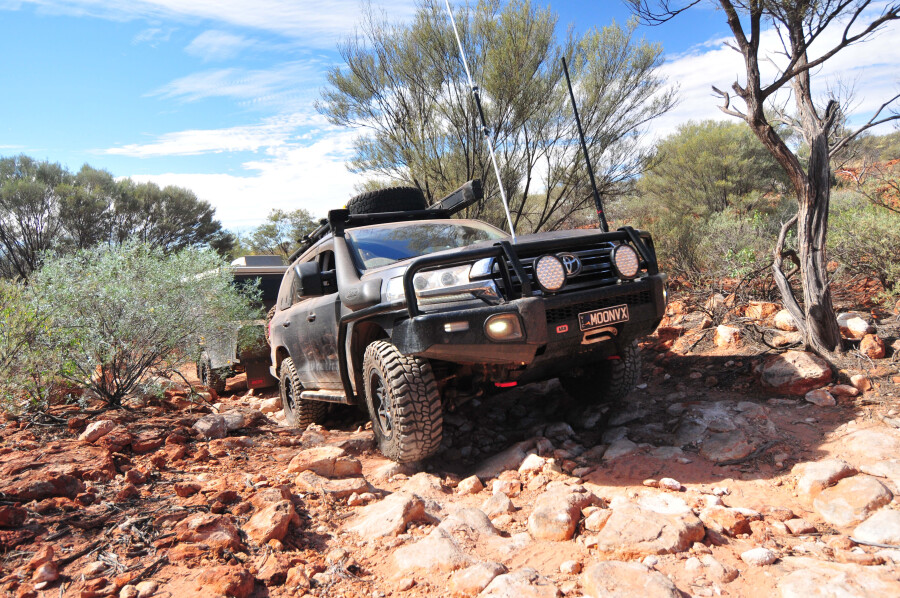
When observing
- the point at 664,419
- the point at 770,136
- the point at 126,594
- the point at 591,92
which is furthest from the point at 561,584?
the point at 591,92

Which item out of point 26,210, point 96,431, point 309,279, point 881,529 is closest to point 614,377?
point 881,529

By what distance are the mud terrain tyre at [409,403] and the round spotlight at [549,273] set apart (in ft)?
2.96

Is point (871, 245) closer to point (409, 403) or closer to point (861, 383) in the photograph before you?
point (861, 383)

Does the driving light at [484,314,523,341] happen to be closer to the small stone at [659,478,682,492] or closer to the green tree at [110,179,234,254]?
the small stone at [659,478,682,492]

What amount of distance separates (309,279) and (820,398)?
3792mm

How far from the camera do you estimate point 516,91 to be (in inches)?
477

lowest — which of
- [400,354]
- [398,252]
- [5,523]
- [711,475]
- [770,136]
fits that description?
[711,475]

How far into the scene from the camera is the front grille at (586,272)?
3.72m

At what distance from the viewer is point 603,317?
3.82 m

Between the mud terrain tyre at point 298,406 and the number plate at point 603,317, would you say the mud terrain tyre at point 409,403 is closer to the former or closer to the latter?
the number plate at point 603,317

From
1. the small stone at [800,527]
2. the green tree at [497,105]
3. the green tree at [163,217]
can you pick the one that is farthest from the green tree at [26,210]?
the small stone at [800,527]

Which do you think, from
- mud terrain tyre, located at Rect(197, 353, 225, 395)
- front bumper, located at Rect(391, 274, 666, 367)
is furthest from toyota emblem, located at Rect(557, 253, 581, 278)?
mud terrain tyre, located at Rect(197, 353, 225, 395)

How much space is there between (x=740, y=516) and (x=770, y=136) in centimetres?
333

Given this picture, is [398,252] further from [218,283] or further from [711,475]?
[218,283]
